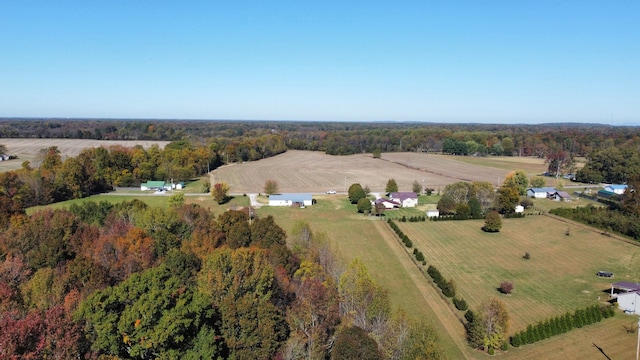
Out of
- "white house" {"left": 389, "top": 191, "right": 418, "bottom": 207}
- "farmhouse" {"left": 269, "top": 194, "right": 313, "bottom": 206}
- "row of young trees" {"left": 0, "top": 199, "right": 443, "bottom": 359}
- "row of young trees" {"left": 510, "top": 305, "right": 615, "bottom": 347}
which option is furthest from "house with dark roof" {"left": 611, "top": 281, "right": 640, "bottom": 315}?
"farmhouse" {"left": 269, "top": 194, "right": 313, "bottom": 206}

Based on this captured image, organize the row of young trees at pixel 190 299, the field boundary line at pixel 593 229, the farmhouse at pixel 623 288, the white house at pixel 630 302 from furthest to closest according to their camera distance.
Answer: the field boundary line at pixel 593 229 < the farmhouse at pixel 623 288 < the white house at pixel 630 302 < the row of young trees at pixel 190 299

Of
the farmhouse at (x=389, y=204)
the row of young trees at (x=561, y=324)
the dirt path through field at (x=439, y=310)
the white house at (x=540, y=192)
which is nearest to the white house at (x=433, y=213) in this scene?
the farmhouse at (x=389, y=204)

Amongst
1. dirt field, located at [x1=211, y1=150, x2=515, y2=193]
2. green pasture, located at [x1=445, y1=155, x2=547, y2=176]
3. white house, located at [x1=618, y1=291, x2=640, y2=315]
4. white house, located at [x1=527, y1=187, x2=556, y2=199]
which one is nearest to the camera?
white house, located at [x1=618, y1=291, x2=640, y2=315]

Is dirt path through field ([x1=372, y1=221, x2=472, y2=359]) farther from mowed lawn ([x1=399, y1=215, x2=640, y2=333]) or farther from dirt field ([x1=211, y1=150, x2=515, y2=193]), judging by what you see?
dirt field ([x1=211, y1=150, x2=515, y2=193])

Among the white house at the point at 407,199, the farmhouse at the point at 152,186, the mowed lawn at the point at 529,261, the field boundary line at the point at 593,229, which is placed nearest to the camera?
the mowed lawn at the point at 529,261

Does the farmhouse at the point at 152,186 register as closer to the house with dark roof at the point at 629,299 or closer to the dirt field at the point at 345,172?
the dirt field at the point at 345,172
